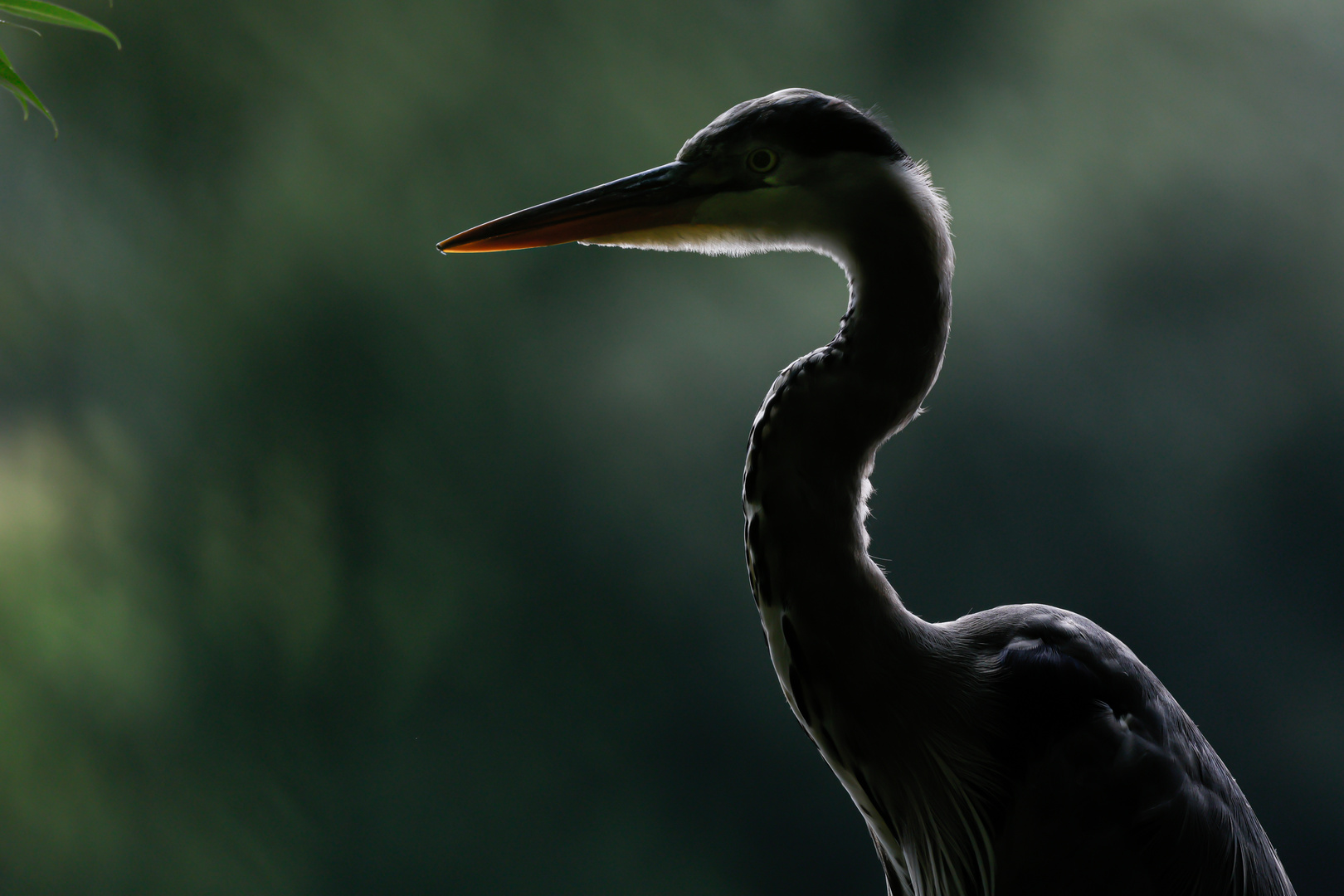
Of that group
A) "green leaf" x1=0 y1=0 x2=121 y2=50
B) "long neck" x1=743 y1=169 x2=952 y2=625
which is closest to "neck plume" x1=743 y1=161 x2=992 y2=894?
"long neck" x1=743 y1=169 x2=952 y2=625

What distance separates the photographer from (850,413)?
80 cm

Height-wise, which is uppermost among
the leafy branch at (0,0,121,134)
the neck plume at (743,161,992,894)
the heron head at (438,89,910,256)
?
the leafy branch at (0,0,121,134)

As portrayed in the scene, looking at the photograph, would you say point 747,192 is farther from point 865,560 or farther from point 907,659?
point 907,659

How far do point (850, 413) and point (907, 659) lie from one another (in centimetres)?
25

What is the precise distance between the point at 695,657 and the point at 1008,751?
49.3 inches

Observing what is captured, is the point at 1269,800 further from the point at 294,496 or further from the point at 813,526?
the point at 294,496

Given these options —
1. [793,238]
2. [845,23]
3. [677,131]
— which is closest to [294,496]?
[677,131]

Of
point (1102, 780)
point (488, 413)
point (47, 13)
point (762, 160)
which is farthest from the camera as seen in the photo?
point (488, 413)

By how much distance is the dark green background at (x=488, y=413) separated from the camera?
6.28 feet

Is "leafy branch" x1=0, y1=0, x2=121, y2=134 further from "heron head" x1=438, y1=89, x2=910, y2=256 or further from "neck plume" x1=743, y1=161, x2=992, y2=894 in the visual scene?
"neck plume" x1=743, y1=161, x2=992, y2=894

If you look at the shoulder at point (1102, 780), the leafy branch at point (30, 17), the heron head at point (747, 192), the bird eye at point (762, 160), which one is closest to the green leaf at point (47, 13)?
the leafy branch at point (30, 17)

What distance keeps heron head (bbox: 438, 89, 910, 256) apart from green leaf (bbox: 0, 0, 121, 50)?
13.8 inches

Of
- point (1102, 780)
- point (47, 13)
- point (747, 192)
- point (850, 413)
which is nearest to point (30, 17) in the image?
point (47, 13)

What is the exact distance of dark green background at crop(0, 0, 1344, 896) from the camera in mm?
1913
